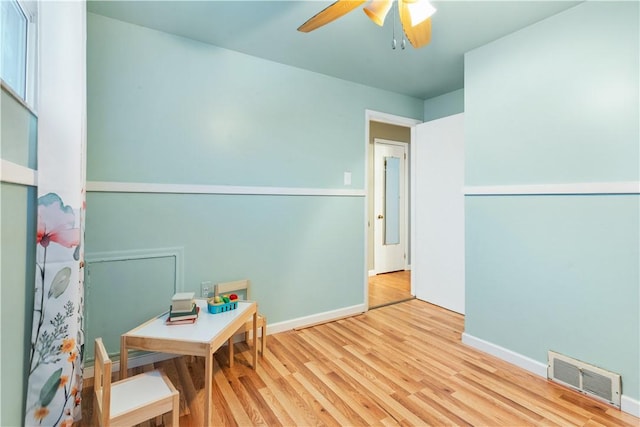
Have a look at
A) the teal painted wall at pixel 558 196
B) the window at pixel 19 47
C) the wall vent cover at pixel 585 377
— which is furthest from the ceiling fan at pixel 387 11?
Answer: the wall vent cover at pixel 585 377

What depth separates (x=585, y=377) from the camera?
188 centimetres

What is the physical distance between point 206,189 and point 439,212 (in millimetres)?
Result: 2438

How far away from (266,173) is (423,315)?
2.17 meters

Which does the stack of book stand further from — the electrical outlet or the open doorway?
the open doorway

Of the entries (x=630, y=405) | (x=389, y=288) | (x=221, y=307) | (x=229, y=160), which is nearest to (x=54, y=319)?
(x=221, y=307)

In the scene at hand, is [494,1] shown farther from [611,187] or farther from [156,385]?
[156,385]

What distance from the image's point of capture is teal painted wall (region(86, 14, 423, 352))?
2094mm

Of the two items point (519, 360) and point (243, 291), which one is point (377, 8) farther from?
point (519, 360)

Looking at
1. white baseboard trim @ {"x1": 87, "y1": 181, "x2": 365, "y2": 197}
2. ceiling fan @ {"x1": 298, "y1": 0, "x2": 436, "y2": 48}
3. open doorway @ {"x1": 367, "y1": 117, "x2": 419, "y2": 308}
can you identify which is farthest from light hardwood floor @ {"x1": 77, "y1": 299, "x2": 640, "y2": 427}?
ceiling fan @ {"x1": 298, "y1": 0, "x2": 436, "y2": 48}

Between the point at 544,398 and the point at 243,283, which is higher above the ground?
the point at 243,283

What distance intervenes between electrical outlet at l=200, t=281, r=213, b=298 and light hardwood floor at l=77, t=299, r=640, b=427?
0.46m

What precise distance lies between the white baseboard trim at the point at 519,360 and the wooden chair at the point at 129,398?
2.22 m

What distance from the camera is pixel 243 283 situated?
252 cm

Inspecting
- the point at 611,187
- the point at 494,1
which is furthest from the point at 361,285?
the point at 494,1
